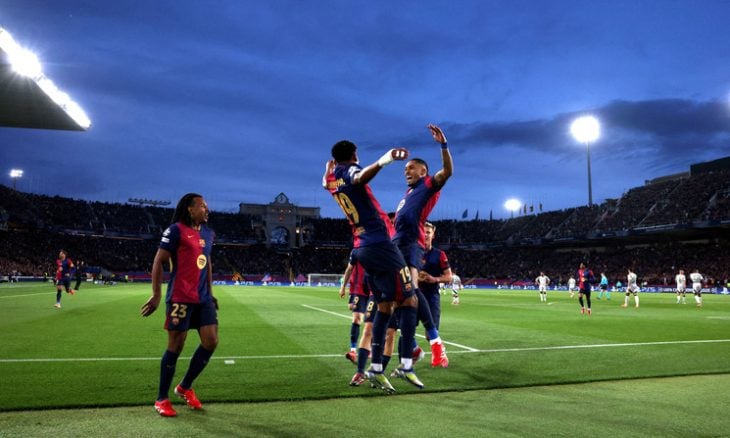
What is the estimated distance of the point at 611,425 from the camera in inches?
182

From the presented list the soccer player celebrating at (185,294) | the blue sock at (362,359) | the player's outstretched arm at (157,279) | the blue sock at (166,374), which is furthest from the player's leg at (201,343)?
the blue sock at (362,359)

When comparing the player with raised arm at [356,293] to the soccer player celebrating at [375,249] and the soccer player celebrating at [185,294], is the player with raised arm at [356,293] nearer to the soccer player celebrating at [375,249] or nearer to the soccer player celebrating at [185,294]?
A: the soccer player celebrating at [375,249]

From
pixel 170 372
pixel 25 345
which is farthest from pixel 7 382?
pixel 25 345

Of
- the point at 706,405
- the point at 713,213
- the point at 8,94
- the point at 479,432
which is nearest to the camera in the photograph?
the point at 479,432

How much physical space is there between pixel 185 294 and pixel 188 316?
0.22 m

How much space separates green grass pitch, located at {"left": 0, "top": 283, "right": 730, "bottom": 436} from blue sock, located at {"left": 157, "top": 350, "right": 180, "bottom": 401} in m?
0.24

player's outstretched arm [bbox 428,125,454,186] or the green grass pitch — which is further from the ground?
player's outstretched arm [bbox 428,125,454,186]

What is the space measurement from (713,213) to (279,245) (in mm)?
59866

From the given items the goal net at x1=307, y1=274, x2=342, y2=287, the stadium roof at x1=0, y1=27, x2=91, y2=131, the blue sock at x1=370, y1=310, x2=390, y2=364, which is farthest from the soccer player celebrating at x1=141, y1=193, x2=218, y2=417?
the goal net at x1=307, y1=274, x2=342, y2=287

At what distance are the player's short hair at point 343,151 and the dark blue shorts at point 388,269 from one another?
1.00 meters

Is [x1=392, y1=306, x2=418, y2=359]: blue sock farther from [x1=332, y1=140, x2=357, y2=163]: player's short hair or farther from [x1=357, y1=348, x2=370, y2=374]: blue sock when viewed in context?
[x1=332, y1=140, x2=357, y2=163]: player's short hair

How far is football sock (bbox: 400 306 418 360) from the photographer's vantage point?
589 centimetres

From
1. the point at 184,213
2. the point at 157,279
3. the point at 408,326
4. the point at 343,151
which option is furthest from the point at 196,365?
the point at 343,151

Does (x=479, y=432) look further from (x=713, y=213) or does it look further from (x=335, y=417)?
(x=713, y=213)
